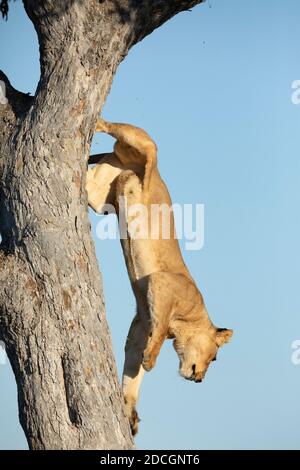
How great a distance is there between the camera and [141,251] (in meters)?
8.85

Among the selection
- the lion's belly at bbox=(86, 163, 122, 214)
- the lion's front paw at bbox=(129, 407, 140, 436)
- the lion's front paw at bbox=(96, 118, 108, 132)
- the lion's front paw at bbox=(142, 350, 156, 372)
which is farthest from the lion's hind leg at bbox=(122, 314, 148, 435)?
the lion's front paw at bbox=(96, 118, 108, 132)

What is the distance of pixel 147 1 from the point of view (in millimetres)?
7832

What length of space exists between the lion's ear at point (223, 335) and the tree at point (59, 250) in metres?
Result: 2.79

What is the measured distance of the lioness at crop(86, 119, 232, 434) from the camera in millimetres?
8602

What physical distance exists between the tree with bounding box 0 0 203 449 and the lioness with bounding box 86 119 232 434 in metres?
0.95

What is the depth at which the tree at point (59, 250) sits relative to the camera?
23.7 ft

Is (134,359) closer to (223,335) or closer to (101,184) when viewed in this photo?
(223,335)

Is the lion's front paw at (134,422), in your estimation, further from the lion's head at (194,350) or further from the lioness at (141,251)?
the lion's head at (194,350)

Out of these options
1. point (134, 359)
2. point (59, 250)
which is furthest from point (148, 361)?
point (59, 250)

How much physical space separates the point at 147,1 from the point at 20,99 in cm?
134

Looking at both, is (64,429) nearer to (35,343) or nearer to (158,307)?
(35,343)

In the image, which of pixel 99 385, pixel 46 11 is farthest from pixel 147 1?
pixel 99 385

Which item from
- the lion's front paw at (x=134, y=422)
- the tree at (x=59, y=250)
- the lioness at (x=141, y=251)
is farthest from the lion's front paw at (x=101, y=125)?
the lion's front paw at (x=134, y=422)
